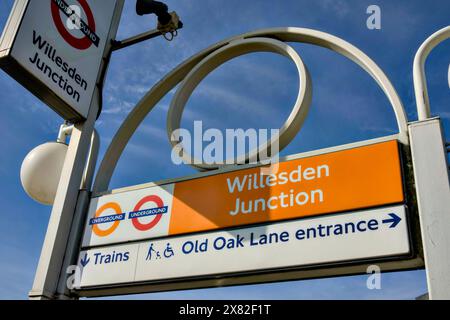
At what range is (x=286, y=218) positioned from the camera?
4.60 metres

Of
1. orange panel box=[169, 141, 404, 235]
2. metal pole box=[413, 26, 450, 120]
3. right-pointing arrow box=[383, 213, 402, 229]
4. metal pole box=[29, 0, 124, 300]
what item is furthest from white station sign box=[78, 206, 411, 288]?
metal pole box=[413, 26, 450, 120]

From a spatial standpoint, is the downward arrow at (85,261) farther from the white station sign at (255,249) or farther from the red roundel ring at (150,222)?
the red roundel ring at (150,222)

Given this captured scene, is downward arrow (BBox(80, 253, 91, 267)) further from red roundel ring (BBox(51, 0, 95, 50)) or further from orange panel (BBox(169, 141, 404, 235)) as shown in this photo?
red roundel ring (BBox(51, 0, 95, 50))

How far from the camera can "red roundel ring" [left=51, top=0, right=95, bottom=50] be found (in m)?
5.62

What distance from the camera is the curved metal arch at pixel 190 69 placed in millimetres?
5156

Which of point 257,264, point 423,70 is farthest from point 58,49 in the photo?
point 423,70

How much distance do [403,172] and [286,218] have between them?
114 centimetres

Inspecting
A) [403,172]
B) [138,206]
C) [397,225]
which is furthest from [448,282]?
[138,206]

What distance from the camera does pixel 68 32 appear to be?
5.79 m

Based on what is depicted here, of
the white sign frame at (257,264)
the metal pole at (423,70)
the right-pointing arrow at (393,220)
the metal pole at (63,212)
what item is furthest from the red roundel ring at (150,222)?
the metal pole at (423,70)

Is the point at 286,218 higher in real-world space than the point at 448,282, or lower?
higher

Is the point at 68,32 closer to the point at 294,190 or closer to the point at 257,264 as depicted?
the point at 294,190

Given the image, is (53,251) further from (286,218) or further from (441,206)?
(441,206)

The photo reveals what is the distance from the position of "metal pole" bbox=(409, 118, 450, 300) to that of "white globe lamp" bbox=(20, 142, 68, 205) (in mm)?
4419
